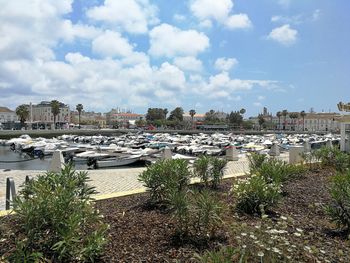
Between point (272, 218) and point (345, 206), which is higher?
point (345, 206)

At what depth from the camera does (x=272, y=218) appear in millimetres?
6289

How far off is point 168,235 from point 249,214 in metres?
1.97

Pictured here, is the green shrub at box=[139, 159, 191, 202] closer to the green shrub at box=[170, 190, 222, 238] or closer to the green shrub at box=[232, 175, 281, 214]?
the green shrub at box=[232, 175, 281, 214]

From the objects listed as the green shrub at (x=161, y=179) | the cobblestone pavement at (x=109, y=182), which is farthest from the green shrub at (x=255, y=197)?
the cobblestone pavement at (x=109, y=182)

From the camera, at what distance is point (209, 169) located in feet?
31.3

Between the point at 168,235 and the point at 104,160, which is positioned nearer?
the point at 168,235

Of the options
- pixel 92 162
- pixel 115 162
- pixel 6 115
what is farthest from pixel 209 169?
pixel 6 115

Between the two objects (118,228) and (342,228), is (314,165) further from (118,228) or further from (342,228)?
(118,228)

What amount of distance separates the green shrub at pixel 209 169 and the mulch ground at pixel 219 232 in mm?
1232

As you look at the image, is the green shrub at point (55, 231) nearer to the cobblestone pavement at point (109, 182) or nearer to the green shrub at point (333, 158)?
the cobblestone pavement at point (109, 182)

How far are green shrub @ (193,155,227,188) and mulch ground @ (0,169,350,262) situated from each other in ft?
4.04

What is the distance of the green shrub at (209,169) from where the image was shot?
940 centimetres

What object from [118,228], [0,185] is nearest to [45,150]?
[0,185]

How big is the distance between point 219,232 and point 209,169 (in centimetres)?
424
